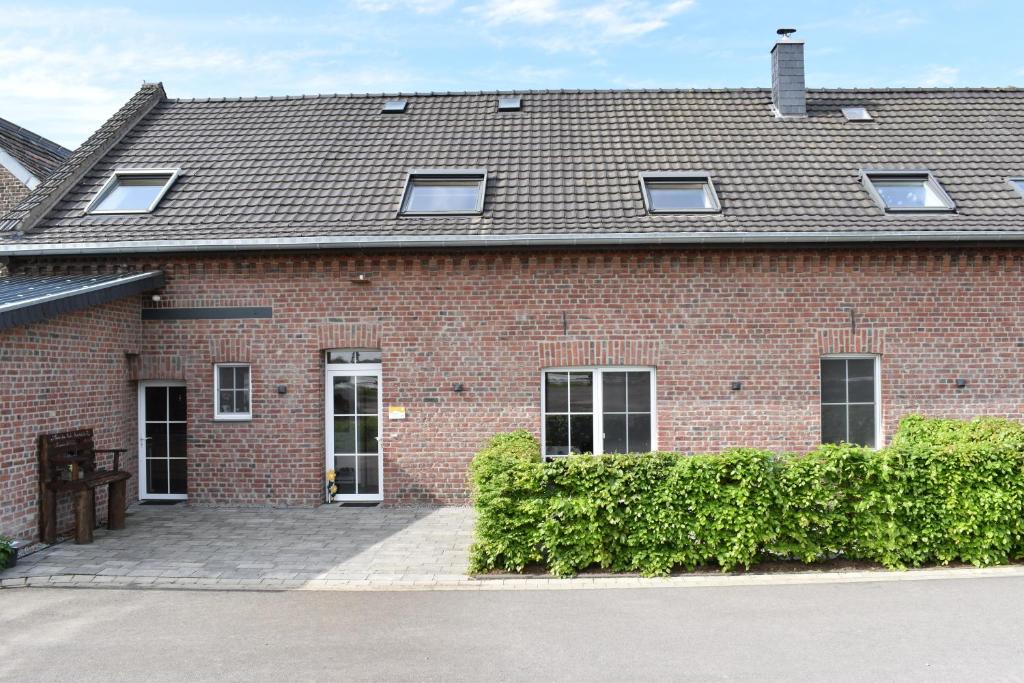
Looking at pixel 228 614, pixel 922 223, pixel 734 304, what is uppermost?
pixel 922 223

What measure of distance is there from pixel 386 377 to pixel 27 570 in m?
4.48

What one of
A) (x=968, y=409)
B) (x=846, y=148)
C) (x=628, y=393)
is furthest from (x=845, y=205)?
(x=628, y=393)

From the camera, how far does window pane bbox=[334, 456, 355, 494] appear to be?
1032 cm

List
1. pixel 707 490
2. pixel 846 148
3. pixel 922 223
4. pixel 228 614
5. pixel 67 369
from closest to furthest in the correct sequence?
pixel 228 614 → pixel 707 490 → pixel 67 369 → pixel 922 223 → pixel 846 148

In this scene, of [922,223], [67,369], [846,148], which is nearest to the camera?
[67,369]

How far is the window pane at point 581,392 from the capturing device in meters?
10.1

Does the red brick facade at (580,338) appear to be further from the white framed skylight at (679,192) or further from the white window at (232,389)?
the white framed skylight at (679,192)

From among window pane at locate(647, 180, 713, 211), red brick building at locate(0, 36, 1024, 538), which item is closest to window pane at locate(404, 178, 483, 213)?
red brick building at locate(0, 36, 1024, 538)

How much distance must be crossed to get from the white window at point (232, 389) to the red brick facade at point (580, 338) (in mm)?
224

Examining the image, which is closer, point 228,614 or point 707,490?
point 228,614

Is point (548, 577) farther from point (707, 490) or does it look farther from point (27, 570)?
point (27, 570)

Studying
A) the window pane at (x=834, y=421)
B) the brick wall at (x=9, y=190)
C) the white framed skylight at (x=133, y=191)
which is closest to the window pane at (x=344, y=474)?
the white framed skylight at (x=133, y=191)

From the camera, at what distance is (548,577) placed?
6.71 meters

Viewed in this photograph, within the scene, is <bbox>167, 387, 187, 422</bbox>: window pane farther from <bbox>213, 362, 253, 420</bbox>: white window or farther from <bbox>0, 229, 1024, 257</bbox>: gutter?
<bbox>0, 229, 1024, 257</bbox>: gutter
